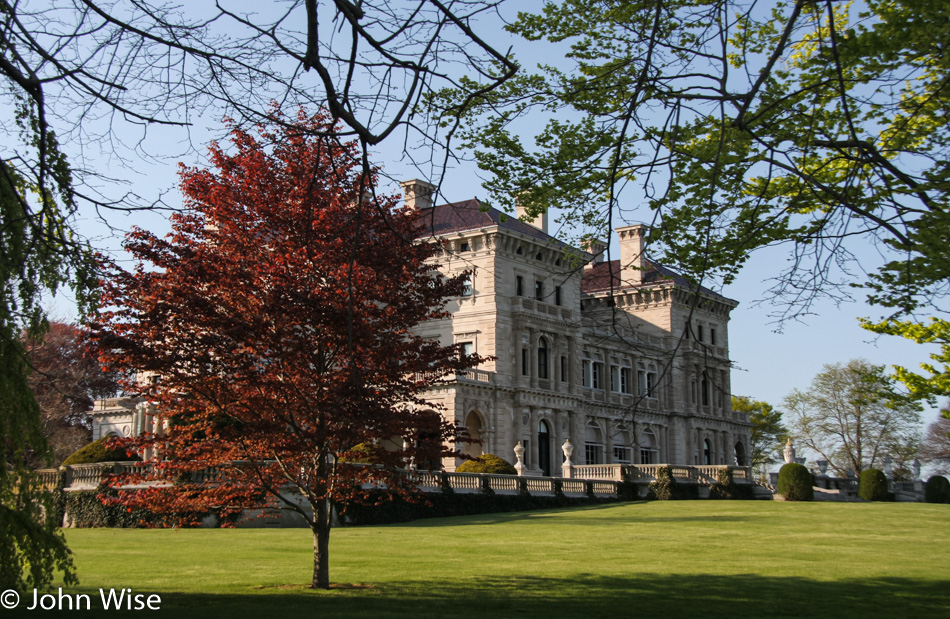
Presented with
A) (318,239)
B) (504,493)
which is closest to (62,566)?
(318,239)

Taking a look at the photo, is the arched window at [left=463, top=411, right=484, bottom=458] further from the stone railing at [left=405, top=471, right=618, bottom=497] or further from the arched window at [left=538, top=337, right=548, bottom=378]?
the stone railing at [left=405, top=471, right=618, bottom=497]

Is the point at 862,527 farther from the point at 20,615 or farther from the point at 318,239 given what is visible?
the point at 20,615

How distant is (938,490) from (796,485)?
8.03m

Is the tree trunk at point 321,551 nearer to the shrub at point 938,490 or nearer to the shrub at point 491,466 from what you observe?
the shrub at point 491,466

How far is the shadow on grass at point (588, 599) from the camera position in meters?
11.3

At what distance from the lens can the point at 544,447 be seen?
176 feet

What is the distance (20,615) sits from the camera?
9867 millimetres

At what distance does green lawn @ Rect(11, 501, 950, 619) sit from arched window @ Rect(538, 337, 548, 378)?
89.2 ft

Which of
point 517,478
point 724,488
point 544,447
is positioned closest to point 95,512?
point 517,478

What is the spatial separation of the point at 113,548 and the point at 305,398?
8.42 m

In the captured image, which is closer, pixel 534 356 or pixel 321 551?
pixel 321 551

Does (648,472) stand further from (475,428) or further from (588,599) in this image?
(588,599)

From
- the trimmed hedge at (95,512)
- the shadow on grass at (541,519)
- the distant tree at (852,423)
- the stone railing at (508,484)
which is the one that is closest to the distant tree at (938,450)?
the distant tree at (852,423)

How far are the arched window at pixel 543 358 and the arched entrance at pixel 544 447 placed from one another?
2857 mm
